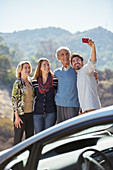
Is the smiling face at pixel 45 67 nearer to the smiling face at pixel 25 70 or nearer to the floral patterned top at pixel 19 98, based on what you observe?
the smiling face at pixel 25 70

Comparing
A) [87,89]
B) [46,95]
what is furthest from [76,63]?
[46,95]

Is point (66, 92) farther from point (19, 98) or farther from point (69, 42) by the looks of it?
point (69, 42)

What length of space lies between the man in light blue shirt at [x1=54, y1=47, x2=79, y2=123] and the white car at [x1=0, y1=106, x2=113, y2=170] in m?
1.52

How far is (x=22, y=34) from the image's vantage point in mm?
30422

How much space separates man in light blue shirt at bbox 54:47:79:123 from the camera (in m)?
2.94

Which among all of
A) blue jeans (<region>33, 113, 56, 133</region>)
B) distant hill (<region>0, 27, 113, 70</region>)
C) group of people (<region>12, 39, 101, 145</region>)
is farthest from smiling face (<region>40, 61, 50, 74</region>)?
distant hill (<region>0, 27, 113, 70</region>)

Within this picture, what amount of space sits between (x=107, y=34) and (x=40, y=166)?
87.9ft

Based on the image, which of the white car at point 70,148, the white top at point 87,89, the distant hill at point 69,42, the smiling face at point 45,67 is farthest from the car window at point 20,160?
the distant hill at point 69,42

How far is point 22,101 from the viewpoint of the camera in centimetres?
304

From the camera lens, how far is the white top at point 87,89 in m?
2.71

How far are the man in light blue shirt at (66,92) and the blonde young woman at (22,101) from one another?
0.40 meters

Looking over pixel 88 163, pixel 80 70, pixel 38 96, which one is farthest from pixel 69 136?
pixel 38 96

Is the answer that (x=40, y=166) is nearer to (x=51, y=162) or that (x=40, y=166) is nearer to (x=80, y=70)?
(x=51, y=162)

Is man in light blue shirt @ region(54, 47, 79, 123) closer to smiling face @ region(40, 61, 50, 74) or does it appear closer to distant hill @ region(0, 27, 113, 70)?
smiling face @ region(40, 61, 50, 74)
